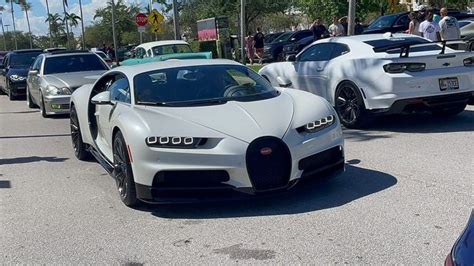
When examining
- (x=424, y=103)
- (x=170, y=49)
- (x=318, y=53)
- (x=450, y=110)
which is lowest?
(x=450, y=110)

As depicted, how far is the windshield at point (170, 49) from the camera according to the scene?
61.3ft

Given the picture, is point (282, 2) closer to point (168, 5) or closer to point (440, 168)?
point (168, 5)

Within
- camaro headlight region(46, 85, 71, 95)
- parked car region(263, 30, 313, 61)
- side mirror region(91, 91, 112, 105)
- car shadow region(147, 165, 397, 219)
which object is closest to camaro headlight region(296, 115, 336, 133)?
car shadow region(147, 165, 397, 219)

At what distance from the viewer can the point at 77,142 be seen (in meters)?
8.24

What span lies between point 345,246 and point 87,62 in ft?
36.8

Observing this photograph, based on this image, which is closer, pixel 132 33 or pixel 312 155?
pixel 312 155

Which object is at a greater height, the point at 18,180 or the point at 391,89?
the point at 391,89

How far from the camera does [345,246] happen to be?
4.34 metres

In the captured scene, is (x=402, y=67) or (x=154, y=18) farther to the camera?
A: (x=154, y=18)

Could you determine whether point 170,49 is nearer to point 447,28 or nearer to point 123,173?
point 447,28

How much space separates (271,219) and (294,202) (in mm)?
503

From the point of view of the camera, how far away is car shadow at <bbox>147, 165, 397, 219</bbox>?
17.4 ft

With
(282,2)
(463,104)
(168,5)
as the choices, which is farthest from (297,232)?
(168,5)

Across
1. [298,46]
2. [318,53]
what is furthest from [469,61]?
[298,46]
